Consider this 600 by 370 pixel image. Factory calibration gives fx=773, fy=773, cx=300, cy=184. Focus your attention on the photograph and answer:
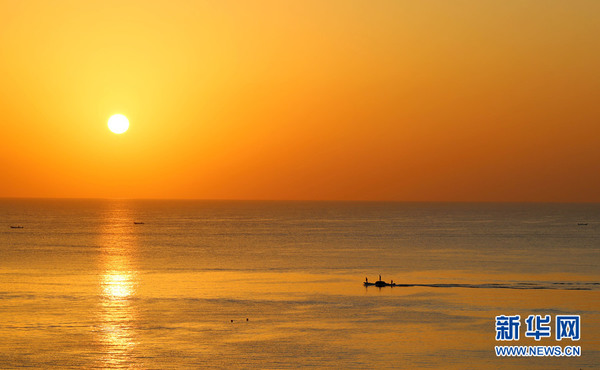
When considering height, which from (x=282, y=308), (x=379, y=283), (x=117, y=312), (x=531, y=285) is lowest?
(x=117, y=312)

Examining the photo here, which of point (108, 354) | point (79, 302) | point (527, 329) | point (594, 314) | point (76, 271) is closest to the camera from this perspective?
point (108, 354)

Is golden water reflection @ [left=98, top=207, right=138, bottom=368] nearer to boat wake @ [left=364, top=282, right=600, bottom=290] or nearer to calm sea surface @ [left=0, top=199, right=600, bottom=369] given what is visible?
calm sea surface @ [left=0, top=199, right=600, bottom=369]

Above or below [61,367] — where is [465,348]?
above

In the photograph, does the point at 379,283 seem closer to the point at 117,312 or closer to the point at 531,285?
the point at 531,285

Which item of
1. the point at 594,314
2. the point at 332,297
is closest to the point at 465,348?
the point at 594,314

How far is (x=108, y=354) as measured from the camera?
224ft

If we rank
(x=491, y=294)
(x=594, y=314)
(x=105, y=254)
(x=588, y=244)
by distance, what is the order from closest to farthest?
(x=594, y=314) → (x=491, y=294) → (x=105, y=254) → (x=588, y=244)

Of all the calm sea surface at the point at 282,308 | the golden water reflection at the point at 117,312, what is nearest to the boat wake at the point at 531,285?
the calm sea surface at the point at 282,308

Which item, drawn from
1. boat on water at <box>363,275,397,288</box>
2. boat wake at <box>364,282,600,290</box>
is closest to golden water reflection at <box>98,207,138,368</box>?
boat on water at <box>363,275,397,288</box>

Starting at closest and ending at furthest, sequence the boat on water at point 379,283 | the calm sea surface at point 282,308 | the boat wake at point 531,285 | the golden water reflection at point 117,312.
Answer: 1. the calm sea surface at point 282,308
2. the golden water reflection at point 117,312
3. the boat wake at point 531,285
4. the boat on water at point 379,283

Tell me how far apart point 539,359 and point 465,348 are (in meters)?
6.49

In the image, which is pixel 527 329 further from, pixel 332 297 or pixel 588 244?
pixel 588 244

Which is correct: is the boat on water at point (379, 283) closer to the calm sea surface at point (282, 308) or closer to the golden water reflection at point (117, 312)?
the calm sea surface at point (282, 308)

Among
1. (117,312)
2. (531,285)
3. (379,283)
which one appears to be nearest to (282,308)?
(117,312)
